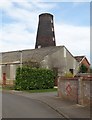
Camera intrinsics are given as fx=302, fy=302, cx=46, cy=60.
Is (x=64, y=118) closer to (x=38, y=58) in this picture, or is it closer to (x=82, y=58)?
(x=38, y=58)

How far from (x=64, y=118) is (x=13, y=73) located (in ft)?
129

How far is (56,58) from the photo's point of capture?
53.6m

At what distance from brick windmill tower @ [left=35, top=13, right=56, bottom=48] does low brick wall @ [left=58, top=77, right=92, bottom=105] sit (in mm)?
38961

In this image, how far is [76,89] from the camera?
2170 centimetres

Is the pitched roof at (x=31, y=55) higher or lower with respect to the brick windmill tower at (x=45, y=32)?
lower

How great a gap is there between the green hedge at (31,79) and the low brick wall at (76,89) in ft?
39.2

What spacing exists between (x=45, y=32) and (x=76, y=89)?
44719 mm

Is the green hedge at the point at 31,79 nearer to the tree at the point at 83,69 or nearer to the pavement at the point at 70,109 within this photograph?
the pavement at the point at 70,109

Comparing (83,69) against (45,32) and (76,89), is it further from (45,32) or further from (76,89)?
(76,89)

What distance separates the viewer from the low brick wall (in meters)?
19.1

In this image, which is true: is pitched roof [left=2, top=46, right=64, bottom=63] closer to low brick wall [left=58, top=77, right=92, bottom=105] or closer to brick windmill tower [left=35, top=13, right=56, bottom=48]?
brick windmill tower [left=35, top=13, right=56, bottom=48]

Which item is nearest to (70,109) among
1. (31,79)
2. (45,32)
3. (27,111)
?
(27,111)

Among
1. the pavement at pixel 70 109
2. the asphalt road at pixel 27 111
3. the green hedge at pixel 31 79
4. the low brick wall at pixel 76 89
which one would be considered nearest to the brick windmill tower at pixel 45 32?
the green hedge at pixel 31 79

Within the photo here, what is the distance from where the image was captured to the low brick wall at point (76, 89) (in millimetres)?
19150
